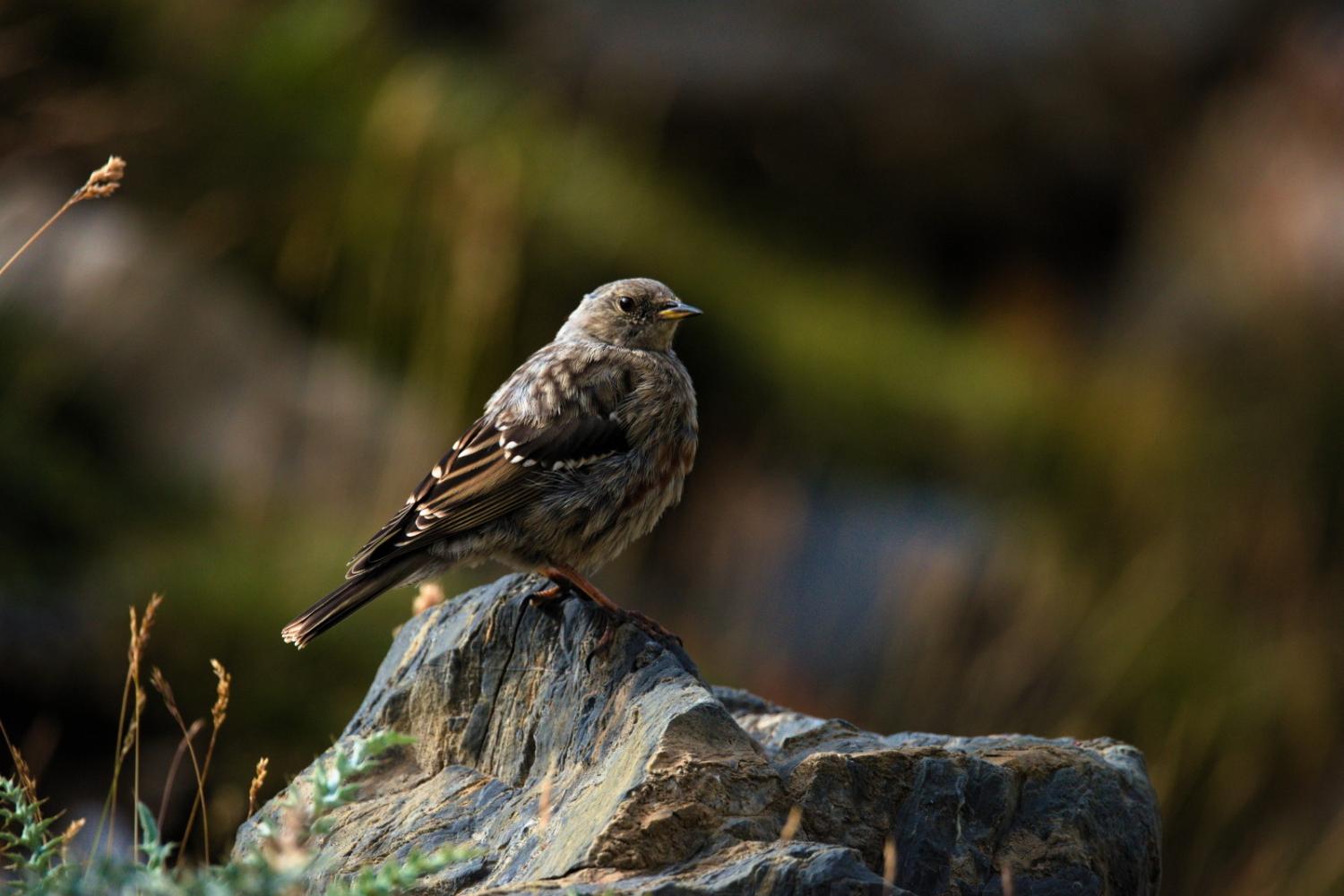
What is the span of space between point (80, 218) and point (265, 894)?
698cm

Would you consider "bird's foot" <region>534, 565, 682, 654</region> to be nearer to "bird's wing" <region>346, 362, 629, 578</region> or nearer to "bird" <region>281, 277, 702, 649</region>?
"bird" <region>281, 277, 702, 649</region>

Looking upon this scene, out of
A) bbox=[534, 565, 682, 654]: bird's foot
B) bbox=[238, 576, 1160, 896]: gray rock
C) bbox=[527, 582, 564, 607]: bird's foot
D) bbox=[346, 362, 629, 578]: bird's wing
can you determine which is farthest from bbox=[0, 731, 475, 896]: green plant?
bbox=[346, 362, 629, 578]: bird's wing

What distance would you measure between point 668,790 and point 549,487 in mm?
1405

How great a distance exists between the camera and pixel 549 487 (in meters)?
4.30

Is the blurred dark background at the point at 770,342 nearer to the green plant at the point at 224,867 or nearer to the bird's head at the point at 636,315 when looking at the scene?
the bird's head at the point at 636,315

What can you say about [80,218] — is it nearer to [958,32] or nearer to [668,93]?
[668,93]

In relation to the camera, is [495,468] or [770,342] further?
[770,342]

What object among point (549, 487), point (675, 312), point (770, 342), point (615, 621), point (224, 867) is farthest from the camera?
point (770, 342)

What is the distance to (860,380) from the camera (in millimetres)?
10453

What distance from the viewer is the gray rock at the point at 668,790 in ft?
9.87

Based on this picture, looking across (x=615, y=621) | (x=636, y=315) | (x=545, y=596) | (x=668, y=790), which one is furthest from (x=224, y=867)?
(x=636, y=315)

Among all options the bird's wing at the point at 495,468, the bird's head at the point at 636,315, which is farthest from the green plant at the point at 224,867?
the bird's head at the point at 636,315

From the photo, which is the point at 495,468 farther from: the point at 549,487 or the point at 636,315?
the point at 636,315

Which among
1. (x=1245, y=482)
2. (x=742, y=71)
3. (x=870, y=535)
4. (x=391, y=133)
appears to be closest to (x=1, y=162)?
(x=391, y=133)
